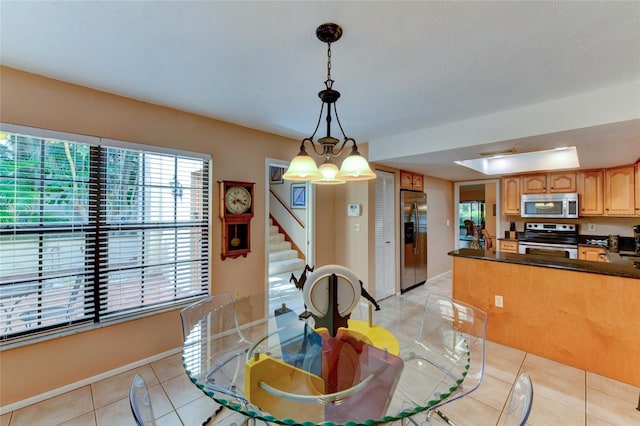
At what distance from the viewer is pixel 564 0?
1.30 meters

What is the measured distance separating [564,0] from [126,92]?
9.84 feet

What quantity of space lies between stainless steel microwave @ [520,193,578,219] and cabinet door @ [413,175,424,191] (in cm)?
168

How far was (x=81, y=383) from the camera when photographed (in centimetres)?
220

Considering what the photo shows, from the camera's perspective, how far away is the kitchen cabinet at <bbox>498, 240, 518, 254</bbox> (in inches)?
185

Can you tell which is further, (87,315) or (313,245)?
(313,245)

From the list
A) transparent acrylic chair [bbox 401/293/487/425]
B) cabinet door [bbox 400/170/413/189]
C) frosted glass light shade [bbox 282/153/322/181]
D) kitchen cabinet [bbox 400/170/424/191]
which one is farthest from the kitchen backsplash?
frosted glass light shade [bbox 282/153/322/181]

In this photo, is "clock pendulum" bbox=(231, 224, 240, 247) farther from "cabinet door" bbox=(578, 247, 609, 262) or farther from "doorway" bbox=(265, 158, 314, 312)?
"cabinet door" bbox=(578, 247, 609, 262)

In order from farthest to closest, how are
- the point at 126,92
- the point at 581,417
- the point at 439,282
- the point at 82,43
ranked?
the point at 439,282 → the point at 126,92 → the point at 581,417 → the point at 82,43

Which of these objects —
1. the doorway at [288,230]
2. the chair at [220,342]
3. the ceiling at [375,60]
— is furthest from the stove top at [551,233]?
the chair at [220,342]

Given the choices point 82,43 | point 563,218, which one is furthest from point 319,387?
point 563,218

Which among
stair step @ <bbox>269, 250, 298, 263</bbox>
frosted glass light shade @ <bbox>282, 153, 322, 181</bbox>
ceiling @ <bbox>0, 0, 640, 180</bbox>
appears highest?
ceiling @ <bbox>0, 0, 640, 180</bbox>

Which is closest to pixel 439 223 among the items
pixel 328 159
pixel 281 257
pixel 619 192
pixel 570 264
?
pixel 619 192

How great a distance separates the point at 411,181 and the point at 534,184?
2.07m

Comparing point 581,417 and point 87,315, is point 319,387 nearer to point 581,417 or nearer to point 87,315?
point 581,417
